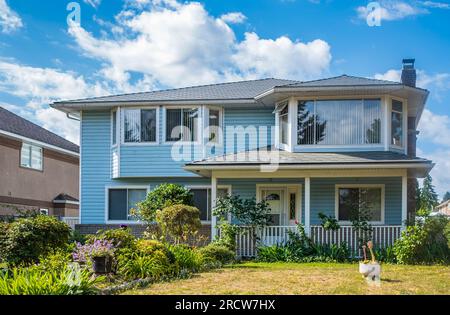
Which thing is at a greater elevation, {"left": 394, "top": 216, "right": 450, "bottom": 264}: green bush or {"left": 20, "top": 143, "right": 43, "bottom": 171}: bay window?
{"left": 20, "top": 143, "right": 43, "bottom": 171}: bay window

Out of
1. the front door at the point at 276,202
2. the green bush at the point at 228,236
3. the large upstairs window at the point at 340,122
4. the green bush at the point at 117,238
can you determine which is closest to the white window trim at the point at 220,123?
the front door at the point at 276,202

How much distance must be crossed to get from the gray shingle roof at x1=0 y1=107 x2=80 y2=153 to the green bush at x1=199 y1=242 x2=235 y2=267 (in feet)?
42.9

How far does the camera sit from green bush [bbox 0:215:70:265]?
12016mm

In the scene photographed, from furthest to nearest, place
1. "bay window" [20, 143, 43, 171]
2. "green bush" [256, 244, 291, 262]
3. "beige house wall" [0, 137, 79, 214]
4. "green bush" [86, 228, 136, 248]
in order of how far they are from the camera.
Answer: "bay window" [20, 143, 43, 171] < "beige house wall" [0, 137, 79, 214] < "green bush" [256, 244, 291, 262] < "green bush" [86, 228, 136, 248]

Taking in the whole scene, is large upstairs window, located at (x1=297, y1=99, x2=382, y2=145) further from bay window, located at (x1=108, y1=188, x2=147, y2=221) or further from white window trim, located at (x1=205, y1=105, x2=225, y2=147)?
bay window, located at (x1=108, y1=188, x2=147, y2=221)

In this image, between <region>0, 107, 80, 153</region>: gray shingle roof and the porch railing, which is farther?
<region>0, 107, 80, 153</region>: gray shingle roof

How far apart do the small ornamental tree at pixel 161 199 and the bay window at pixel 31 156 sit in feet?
29.5

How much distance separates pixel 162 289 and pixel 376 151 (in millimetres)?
10779

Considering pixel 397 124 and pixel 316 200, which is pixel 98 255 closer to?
pixel 316 200

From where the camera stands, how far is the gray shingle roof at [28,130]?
25733mm

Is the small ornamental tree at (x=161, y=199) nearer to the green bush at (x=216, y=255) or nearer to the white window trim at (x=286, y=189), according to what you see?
the white window trim at (x=286, y=189)

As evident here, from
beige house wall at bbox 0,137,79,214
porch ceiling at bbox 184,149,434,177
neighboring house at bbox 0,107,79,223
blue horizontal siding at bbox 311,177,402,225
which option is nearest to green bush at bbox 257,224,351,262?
porch ceiling at bbox 184,149,434,177

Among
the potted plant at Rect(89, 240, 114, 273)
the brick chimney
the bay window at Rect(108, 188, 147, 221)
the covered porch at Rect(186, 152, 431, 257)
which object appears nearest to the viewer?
the potted plant at Rect(89, 240, 114, 273)
